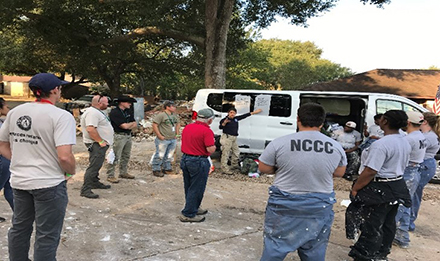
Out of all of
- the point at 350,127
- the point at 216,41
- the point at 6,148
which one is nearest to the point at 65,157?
the point at 6,148

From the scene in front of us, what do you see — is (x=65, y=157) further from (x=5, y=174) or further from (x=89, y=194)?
(x=89, y=194)

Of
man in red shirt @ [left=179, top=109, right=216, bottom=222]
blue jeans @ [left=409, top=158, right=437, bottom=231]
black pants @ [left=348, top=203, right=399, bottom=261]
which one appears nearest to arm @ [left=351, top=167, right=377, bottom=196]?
black pants @ [left=348, top=203, right=399, bottom=261]

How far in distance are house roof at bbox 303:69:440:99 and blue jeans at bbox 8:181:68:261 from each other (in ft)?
58.9

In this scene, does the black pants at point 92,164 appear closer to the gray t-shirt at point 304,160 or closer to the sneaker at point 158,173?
the sneaker at point 158,173

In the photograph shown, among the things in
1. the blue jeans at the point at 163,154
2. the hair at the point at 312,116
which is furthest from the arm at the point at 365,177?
the blue jeans at the point at 163,154

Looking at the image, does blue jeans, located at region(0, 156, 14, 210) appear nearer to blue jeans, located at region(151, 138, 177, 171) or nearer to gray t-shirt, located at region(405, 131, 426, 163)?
blue jeans, located at region(151, 138, 177, 171)

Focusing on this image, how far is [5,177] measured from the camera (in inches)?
156

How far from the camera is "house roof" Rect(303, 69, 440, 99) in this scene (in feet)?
58.2

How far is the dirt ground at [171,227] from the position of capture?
361 centimetres

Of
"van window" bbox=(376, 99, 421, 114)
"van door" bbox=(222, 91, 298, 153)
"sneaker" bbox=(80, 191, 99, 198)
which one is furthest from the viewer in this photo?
"van door" bbox=(222, 91, 298, 153)

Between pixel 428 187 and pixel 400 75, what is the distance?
15006mm

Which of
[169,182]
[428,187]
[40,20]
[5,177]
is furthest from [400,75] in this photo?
[5,177]

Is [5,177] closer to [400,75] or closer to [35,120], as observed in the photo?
[35,120]

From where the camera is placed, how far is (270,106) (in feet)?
26.7
